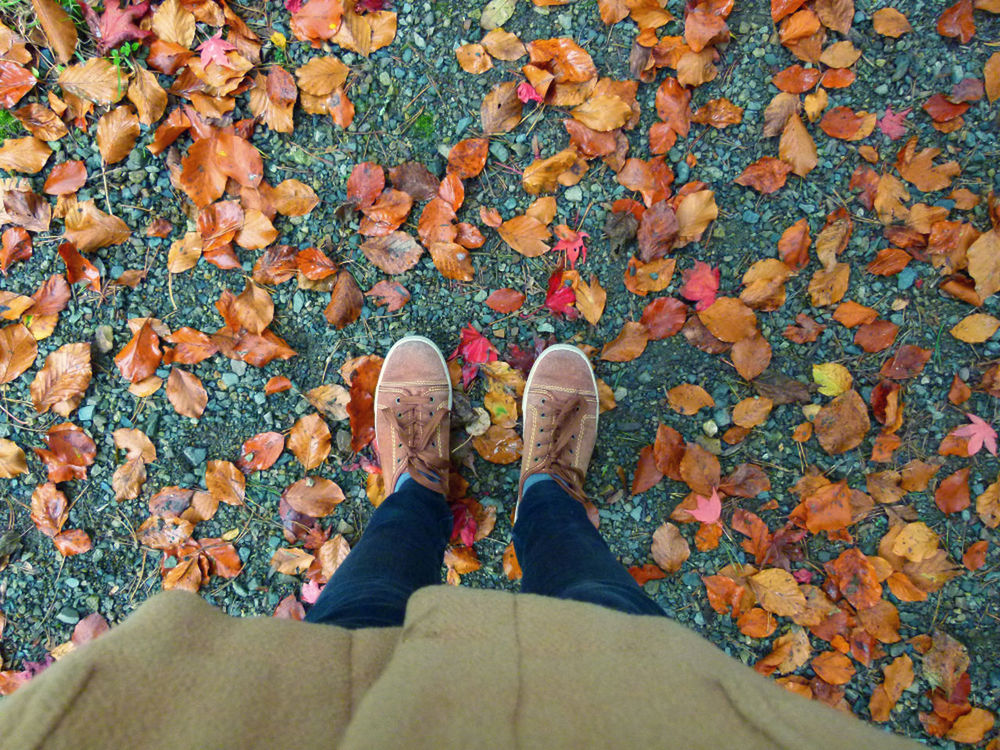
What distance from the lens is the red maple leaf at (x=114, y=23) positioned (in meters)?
1.72

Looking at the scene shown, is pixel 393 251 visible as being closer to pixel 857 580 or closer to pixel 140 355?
pixel 140 355

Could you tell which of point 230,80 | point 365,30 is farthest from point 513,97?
point 230,80

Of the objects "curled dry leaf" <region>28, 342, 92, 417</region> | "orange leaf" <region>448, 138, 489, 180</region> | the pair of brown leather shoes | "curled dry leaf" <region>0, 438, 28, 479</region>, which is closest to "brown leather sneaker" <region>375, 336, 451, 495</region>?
the pair of brown leather shoes

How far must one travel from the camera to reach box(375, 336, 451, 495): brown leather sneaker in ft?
5.77

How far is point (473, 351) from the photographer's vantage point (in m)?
1.82

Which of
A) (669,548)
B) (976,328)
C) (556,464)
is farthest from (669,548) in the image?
(976,328)

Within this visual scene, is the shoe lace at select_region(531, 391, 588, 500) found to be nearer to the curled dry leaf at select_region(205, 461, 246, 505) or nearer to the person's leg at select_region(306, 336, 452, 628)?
the person's leg at select_region(306, 336, 452, 628)

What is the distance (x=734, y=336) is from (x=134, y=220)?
2.00 m

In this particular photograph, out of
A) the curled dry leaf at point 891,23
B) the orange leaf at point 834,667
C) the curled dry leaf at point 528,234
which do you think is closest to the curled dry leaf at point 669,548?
the orange leaf at point 834,667

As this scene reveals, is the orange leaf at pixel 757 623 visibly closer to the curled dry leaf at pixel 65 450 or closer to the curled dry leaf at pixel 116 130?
the curled dry leaf at pixel 65 450

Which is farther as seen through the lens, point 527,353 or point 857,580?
point 527,353

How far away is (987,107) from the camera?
1.69m

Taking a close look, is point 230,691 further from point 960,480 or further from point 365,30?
point 960,480

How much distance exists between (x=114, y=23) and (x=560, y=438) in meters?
1.94
